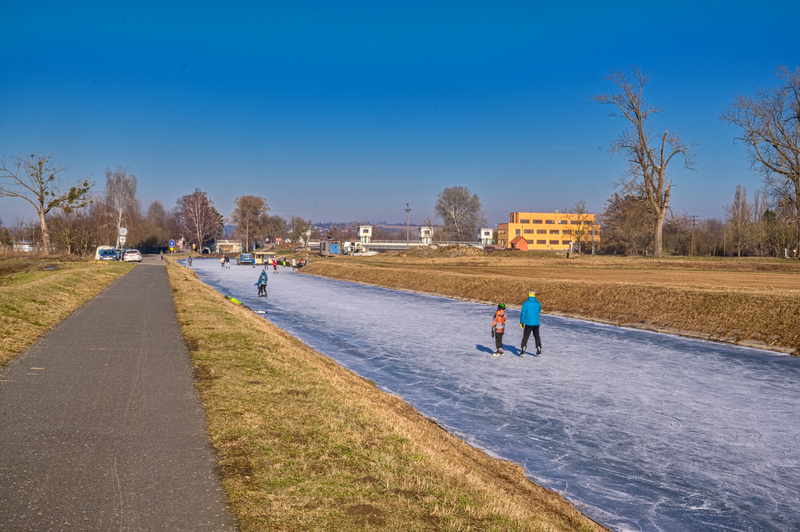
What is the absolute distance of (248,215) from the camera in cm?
15950

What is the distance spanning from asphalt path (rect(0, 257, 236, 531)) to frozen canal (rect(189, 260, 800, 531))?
490cm

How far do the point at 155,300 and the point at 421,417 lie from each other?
16.8 metres

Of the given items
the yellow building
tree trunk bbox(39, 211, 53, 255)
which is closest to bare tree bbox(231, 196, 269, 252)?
the yellow building

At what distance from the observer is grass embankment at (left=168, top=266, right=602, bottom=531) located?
5316 mm

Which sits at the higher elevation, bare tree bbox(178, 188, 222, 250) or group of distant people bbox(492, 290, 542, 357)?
bare tree bbox(178, 188, 222, 250)

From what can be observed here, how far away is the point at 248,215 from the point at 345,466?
15909 centimetres

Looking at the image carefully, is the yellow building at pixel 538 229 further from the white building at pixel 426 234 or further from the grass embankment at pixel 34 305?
the grass embankment at pixel 34 305

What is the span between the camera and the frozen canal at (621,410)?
26.5 feet

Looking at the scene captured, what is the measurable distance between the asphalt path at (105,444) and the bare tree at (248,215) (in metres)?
152

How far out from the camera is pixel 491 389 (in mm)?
13945

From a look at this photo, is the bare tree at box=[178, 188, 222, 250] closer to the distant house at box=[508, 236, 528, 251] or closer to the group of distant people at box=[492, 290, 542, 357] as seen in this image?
the distant house at box=[508, 236, 528, 251]

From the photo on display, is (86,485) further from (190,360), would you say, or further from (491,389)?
(491,389)

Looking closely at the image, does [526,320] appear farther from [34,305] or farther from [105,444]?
[34,305]

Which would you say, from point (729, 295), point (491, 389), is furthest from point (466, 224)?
point (491, 389)
